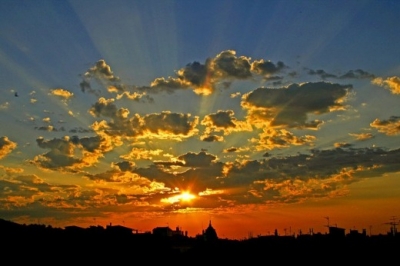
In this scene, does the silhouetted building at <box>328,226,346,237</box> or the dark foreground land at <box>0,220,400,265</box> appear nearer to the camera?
the dark foreground land at <box>0,220,400,265</box>

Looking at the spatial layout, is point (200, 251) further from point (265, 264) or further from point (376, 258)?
point (376, 258)

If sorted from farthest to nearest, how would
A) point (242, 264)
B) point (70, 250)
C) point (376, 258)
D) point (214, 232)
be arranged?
point (214, 232), point (242, 264), point (376, 258), point (70, 250)

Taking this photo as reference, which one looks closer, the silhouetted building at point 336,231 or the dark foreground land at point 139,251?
the dark foreground land at point 139,251

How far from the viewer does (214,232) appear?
175 meters

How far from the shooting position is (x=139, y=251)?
281 ft

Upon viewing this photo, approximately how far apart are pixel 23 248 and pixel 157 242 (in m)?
37.6

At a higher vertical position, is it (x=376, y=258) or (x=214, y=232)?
(x=214, y=232)

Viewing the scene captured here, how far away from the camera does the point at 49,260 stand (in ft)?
217

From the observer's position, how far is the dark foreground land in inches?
2579

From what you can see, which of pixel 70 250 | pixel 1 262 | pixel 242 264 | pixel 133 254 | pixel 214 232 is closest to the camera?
pixel 1 262

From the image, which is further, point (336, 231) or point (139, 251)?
point (336, 231)

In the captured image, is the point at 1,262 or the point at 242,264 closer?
the point at 1,262

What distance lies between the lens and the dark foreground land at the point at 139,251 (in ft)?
215

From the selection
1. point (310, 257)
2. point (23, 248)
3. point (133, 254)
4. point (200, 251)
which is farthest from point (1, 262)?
point (310, 257)
